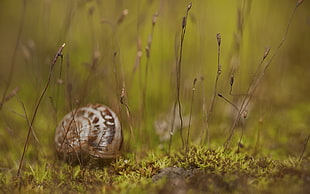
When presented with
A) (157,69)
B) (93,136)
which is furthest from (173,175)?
(157,69)

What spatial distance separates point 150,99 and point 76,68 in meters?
0.93

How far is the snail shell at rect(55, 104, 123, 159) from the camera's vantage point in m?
2.19

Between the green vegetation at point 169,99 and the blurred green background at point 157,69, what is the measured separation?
1 cm

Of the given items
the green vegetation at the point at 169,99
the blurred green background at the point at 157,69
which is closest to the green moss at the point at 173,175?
the green vegetation at the point at 169,99

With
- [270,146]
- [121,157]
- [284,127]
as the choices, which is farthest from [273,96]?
[121,157]

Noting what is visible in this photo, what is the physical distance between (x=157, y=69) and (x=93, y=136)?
1.43m

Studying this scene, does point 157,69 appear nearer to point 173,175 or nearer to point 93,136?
point 93,136

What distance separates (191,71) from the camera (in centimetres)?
327

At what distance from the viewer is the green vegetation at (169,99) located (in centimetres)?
200

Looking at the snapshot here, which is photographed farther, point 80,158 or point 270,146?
point 270,146

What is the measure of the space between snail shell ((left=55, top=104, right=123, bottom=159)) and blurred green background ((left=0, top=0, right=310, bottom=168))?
12 centimetres

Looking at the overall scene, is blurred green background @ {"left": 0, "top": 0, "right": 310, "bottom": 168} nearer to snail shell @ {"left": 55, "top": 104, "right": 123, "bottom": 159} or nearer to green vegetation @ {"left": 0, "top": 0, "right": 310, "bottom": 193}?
green vegetation @ {"left": 0, "top": 0, "right": 310, "bottom": 193}

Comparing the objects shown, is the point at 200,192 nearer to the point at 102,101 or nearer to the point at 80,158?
the point at 80,158

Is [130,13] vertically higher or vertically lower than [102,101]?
higher
